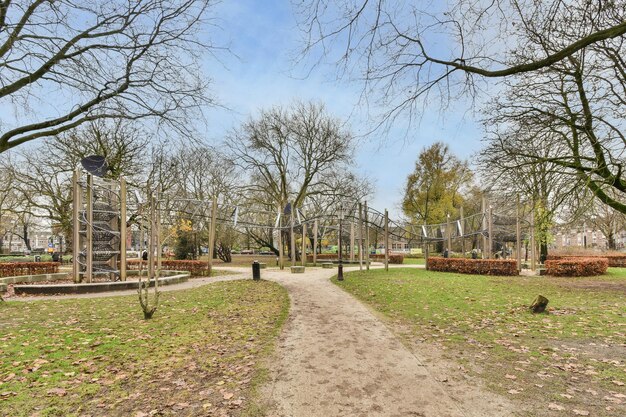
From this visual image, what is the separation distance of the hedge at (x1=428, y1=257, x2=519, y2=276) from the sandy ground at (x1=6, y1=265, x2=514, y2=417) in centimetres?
1510

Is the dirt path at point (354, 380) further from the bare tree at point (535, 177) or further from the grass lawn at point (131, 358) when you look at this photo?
the bare tree at point (535, 177)

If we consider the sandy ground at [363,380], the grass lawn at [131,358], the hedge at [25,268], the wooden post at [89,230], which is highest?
the wooden post at [89,230]

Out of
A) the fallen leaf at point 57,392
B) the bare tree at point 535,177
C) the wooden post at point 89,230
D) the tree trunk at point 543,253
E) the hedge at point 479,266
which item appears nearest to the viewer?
the fallen leaf at point 57,392

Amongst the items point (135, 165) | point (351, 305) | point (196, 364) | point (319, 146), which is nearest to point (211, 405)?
point (196, 364)

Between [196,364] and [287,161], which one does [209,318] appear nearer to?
[196,364]

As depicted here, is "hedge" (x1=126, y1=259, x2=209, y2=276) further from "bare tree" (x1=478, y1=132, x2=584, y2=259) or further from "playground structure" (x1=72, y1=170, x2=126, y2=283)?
"bare tree" (x1=478, y1=132, x2=584, y2=259)

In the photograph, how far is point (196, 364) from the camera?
533 centimetres

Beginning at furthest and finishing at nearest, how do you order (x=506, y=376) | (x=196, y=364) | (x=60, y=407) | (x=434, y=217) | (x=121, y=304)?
(x=434, y=217)
(x=121, y=304)
(x=196, y=364)
(x=506, y=376)
(x=60, y=407)

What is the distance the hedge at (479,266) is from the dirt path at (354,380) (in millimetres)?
15013

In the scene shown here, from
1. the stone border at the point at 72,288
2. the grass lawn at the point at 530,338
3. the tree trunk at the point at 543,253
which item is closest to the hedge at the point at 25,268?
the stone border at the point at 72,288

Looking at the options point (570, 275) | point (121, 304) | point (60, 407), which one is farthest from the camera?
point (570, 275)

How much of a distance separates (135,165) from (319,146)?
14.4 meters

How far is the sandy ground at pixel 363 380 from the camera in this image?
3902 mm

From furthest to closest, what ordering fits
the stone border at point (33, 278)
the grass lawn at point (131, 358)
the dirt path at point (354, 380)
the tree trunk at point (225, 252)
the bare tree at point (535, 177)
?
1. the tree trunk at point (225, 252)
2. the stone border at point (33, 278)
3. the bare tree at point (535, 177)
4. the grass lawn at point (131, 358)
5. the dirt path at point (354, 380)
